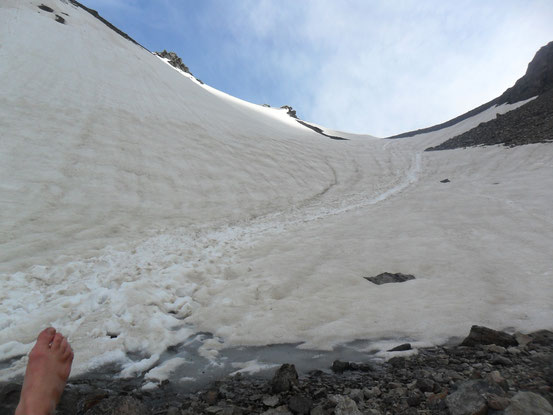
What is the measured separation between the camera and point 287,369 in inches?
89.4

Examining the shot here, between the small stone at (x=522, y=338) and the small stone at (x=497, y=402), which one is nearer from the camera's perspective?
the small stone at (x=497, y=402)

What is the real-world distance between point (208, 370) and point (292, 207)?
7.94 metres

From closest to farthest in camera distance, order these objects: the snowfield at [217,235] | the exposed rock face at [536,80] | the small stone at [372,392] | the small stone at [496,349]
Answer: the small stone at [372,392], the small stone at [496,349], the snowfield at [217,235], the exposed rock face at [536,80]

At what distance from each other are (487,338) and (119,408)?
2778 millimetres

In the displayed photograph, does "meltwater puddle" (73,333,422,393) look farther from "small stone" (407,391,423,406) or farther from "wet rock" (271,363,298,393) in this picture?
"small stone" (407,391,423,406)

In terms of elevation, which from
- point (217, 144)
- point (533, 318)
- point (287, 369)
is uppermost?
point (217, 144)

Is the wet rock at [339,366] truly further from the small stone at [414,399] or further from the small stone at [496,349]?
the small stone at [496,349]

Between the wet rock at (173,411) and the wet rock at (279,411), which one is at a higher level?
the wet rock at (173,411)

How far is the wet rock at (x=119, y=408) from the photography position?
1849mm

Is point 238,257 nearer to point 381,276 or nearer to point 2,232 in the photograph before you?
point 381,276

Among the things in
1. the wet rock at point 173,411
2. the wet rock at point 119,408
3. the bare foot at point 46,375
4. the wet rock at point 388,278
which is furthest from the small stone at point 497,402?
the wet rock at point 388,278

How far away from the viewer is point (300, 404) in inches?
77.4

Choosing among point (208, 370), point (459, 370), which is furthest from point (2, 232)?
point (459, 370)

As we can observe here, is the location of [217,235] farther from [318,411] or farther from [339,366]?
[318,411]
